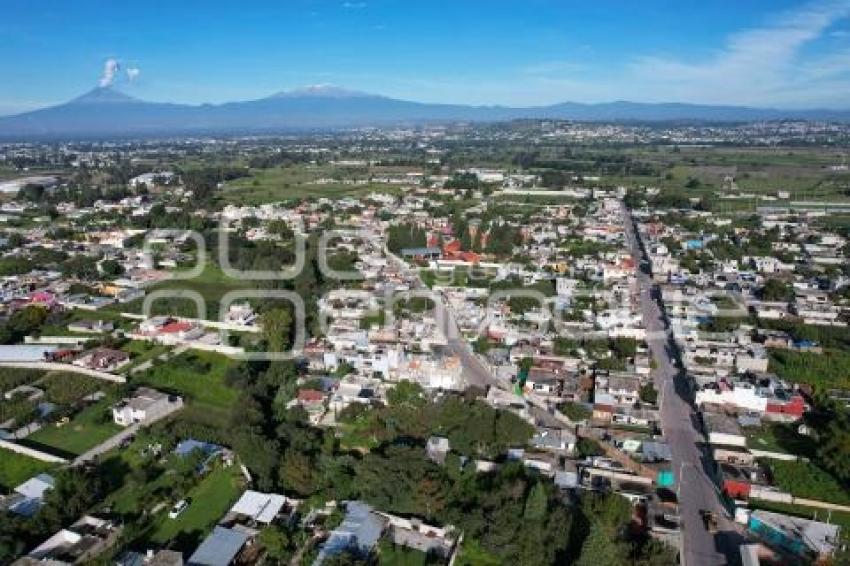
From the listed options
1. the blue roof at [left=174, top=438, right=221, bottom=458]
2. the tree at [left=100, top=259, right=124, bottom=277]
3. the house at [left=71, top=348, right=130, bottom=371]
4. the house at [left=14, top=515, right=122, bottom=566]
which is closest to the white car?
the house at [left=14, top=515, right=122, bottom=566]

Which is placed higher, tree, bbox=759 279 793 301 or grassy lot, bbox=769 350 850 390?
tree, bbox=759 279 793 301

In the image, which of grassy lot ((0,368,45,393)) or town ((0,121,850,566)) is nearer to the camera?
town ((0,121,850,566))

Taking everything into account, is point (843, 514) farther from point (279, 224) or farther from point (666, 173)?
point (666, 173)

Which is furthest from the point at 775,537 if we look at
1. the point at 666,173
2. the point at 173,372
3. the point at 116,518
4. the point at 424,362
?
the point at 666,173

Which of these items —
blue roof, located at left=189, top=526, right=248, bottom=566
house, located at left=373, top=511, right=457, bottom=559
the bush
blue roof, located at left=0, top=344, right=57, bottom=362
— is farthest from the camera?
blue roof, located at left=0, top=344, right=57, bottom=362

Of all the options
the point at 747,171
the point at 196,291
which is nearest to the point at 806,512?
the point at 196,291

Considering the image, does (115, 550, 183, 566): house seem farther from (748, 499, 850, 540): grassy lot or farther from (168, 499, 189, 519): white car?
(748, 499, 850, 540): grassy lot

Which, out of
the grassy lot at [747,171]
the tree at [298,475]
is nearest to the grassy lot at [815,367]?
the tree at [298,475]

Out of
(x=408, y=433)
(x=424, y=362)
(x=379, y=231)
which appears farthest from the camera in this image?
(x=379, y=231)
